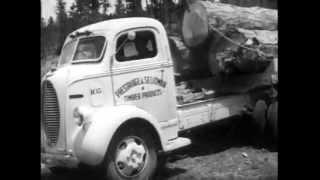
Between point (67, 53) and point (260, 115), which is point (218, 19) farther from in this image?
point (67, 53)

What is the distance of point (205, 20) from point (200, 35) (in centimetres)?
13

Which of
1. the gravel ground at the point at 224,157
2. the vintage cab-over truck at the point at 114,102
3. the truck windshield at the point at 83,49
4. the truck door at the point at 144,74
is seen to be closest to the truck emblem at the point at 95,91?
the vintage cab-over truck at the point at 114,102

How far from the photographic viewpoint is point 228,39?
3859 millimetres

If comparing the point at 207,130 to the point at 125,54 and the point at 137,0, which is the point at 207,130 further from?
the point at 137,0

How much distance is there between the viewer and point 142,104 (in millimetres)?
3285

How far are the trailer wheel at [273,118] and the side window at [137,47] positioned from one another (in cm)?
107

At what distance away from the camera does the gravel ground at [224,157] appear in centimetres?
338

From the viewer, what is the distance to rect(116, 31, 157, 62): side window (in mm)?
3291

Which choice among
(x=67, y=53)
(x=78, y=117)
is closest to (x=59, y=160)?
(x=78, y=117)

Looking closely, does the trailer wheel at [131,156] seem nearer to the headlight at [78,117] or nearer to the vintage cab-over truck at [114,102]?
the vintage cab-over truck at [114,102]

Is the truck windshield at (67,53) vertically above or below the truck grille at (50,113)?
above

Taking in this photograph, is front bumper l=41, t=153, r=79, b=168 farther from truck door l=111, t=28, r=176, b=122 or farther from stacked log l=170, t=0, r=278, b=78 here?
stacked log l=170, t=0, r=278, b=78

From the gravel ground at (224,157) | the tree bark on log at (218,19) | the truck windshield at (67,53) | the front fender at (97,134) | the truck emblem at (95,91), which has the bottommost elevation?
the gravel ground at (224,157)
